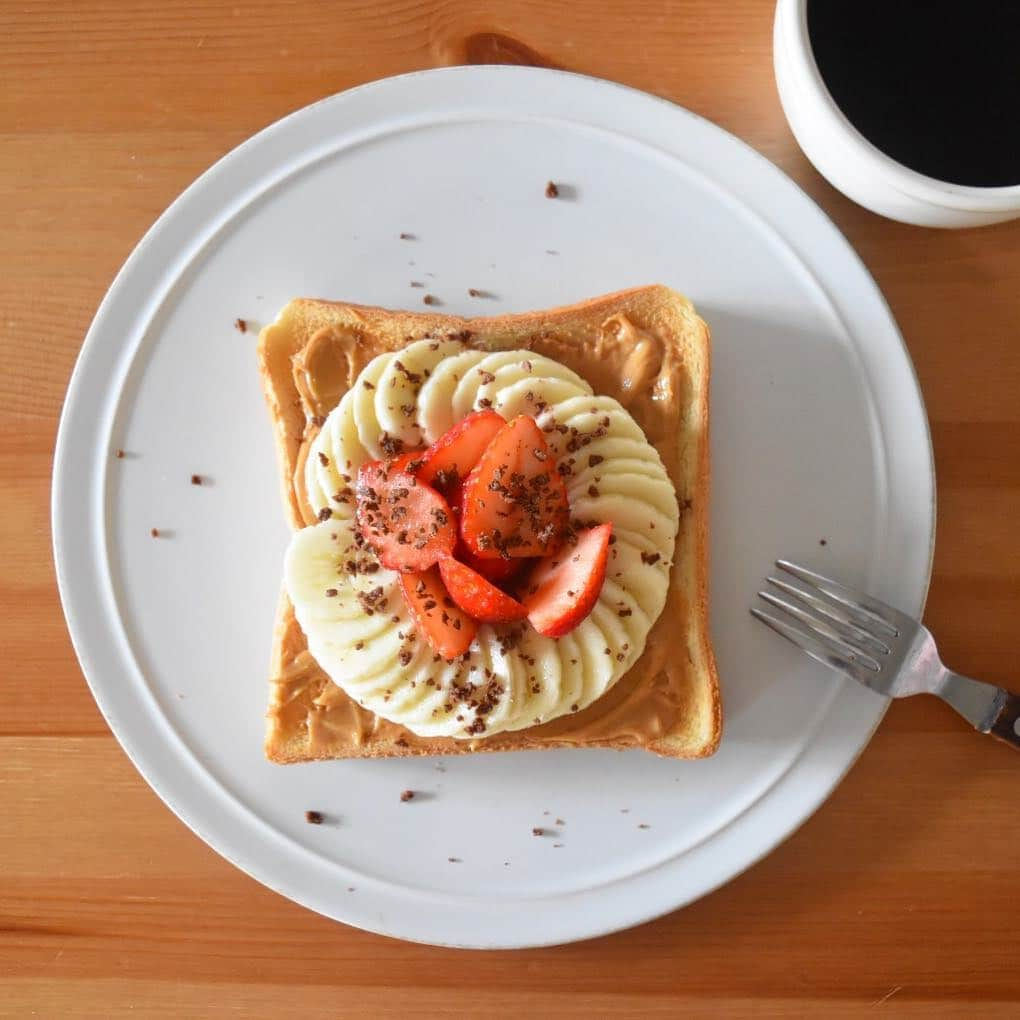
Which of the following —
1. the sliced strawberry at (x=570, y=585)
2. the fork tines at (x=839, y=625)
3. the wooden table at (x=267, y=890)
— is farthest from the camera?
the wooden table at (x=267, y=890)

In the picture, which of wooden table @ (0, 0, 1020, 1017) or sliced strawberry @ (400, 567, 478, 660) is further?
wooden table @ (0, 0, 1020, 1017)

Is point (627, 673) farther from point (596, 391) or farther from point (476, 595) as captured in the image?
point (596, 391)

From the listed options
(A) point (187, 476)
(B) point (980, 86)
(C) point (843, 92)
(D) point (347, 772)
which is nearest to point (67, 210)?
(A) point (187, 476)

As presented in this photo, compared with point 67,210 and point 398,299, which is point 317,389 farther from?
point 67,210

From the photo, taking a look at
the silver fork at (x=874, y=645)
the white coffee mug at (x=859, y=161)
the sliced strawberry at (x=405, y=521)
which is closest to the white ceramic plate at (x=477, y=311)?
the silver fork at (x=874, y=645)

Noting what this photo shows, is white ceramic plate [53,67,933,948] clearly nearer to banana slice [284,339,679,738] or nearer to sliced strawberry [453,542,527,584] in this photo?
banana slice [284,339,679,738]

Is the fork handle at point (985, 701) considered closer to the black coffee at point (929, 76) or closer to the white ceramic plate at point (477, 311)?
the white ceramic plate at point (477, 311)

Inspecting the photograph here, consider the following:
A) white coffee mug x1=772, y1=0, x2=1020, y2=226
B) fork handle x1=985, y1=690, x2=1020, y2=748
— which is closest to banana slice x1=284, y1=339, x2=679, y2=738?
white coffee mug x1=772, y1=0, x2=1020, y2=226
